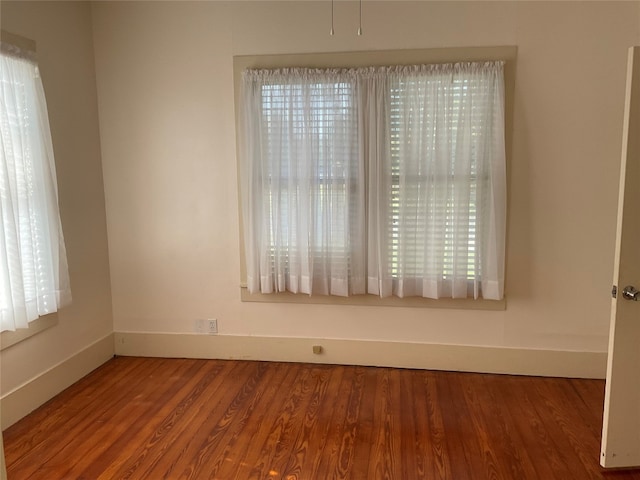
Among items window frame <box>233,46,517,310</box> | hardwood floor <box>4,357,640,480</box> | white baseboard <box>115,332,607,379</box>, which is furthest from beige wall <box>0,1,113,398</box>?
window frame <box>233,46,517,310</box>

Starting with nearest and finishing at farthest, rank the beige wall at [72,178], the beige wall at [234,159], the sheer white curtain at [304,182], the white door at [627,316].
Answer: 1. the white door at [627,316]
2. the beige wall at [72,178]
3. the beige wall at [234,159]
4. the sheer white curtain at [304,182]

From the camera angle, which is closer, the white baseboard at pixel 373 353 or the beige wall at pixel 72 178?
the beige wall at pixel 72 178

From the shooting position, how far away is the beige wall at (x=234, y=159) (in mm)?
3021

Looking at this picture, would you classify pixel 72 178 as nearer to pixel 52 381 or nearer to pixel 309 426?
pixel 52 381

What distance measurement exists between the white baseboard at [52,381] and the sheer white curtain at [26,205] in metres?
0.44

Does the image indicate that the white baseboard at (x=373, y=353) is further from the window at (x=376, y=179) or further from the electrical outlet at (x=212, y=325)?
the window at (x=376, y=179)

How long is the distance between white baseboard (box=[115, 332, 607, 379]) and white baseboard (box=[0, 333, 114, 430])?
0.21m

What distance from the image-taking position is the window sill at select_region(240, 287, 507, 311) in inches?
129

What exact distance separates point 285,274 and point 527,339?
5.88ft

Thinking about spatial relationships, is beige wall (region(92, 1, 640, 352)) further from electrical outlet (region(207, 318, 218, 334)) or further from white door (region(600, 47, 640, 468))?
white door (region(600, 47, 640, 468))

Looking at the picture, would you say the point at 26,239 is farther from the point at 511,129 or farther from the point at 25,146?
the point at 511,129

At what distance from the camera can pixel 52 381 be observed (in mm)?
3031

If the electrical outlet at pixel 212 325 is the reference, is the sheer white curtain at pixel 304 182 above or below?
above

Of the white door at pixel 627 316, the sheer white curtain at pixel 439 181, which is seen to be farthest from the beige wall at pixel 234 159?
the white door at pixel 627 316
